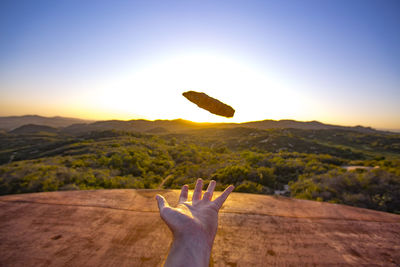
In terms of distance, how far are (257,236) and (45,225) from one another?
2.35 metres

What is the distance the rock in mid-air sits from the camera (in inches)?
121

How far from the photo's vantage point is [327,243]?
1.72m

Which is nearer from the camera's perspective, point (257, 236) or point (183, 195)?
point (183, 195)

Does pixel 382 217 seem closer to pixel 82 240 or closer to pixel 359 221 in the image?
pixel 359 221

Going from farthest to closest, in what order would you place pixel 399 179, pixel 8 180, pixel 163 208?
pixel 8 180 → pixel 399 179 → pixel 163 208

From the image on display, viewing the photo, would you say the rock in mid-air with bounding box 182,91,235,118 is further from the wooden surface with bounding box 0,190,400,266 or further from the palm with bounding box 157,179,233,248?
the palm with bounding box 157,179,233,248

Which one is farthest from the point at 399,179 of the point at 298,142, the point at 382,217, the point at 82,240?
the point at 298,142

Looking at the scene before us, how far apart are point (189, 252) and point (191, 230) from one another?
6.0 inches

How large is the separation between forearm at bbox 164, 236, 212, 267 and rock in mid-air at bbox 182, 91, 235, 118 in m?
2.25

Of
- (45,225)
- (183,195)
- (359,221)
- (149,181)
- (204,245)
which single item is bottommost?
(149,181)

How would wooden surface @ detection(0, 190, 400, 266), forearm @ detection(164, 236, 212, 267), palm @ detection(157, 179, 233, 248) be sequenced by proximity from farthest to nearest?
wooden surface @ detection(0, 190, 400, 266) < palm @ detection(157, 179, 233, 248) < forearm @ detection(164, 236, 212, 267)

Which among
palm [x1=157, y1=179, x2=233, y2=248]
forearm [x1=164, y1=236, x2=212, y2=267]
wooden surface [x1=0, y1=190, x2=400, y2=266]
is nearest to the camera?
forearm [x1=164, y1=236, x2=212, y2=267]

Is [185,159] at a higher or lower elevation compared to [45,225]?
lower

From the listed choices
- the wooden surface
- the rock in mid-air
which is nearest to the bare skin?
the wooden surface
